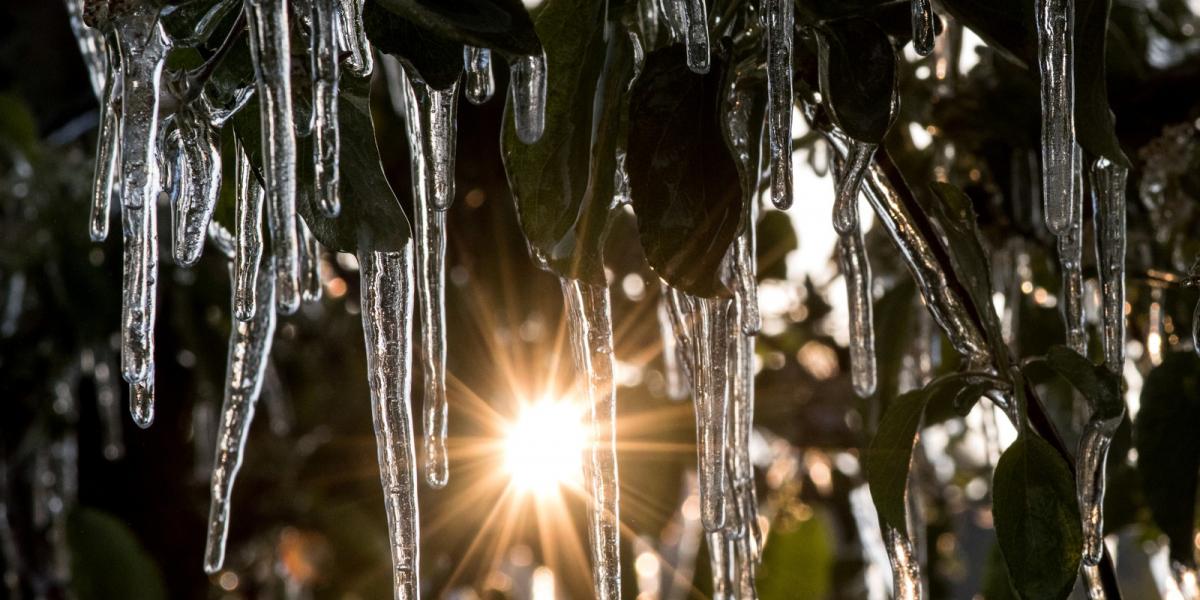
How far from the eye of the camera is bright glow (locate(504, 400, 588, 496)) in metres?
1.18

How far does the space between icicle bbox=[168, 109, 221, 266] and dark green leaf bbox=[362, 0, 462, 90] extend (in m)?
0.11

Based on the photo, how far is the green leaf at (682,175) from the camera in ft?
1.56

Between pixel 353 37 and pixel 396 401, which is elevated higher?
pixel 353 37

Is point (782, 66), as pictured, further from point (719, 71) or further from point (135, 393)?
point (135, 393)

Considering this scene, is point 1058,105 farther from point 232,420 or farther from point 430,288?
point 232,420

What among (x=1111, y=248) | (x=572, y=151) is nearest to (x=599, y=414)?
(x=572, y=151)

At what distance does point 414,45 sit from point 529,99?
0.06 m

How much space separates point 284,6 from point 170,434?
177cm

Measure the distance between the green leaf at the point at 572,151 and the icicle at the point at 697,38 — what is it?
51mm

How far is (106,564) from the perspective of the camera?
1681 millimetres

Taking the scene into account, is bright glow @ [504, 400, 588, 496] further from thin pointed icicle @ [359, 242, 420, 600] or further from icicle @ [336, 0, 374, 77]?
icicle @ [336, 0, 374, 77]

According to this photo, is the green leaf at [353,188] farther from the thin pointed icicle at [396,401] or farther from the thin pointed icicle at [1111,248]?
the thin pointed icicle at [1111,248]

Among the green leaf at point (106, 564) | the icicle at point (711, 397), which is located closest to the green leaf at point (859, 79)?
the icicle at point (711, 397)

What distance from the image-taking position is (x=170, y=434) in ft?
6.71
